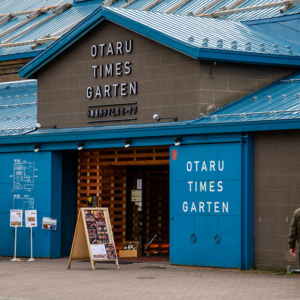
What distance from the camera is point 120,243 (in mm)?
21578

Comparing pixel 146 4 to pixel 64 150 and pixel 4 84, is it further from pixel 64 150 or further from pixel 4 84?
pixel 64 150

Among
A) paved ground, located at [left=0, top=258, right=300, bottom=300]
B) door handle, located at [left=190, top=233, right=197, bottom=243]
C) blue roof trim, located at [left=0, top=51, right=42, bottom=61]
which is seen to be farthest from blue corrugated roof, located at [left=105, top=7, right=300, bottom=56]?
blue roof trim, located at [left=0, top=51, right=42, bottom=61]

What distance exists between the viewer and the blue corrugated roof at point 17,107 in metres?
22.4

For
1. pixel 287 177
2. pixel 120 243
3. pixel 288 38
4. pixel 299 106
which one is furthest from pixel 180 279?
pixel 288 38

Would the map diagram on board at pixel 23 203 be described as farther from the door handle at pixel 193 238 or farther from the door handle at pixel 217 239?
the door handle at pixel 217 239

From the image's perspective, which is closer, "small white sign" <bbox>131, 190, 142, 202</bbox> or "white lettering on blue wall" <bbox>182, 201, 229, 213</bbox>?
"white lettering on blue wall" <bbox>182, 201, 229, 213</bbox>

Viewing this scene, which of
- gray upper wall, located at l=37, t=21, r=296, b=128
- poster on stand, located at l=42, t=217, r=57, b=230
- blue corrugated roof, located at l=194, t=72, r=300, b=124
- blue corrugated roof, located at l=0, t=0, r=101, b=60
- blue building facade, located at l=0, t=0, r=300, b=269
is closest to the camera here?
blue corrugated roof, located at l=194, t=72, r=300, b=124

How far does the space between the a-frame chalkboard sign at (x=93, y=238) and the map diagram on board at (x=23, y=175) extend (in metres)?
3.82

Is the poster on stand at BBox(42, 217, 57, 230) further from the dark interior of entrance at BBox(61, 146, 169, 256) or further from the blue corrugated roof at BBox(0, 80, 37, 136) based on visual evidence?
the blue corrugated roof at BBox(0, 80, 37, 136)

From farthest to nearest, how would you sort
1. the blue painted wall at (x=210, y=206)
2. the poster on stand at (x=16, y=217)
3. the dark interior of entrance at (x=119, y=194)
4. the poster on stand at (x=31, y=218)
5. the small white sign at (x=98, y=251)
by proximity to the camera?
the dark interior of entrance at (x=119, y=194) → the poster on stand at (x=16, y=217) → the poster on stand at (x=31, y=218) → the small white sign at (x=98, y=251) → the blue painted wall at (x=210, y=206)

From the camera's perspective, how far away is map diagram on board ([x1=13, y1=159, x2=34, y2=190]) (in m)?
21.1

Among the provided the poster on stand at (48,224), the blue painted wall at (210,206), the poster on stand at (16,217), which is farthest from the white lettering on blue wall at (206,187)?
the poster on stand at (16,217)

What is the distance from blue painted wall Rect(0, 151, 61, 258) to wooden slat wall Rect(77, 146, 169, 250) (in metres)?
0.97

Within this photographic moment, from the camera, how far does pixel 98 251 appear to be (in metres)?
17.3
